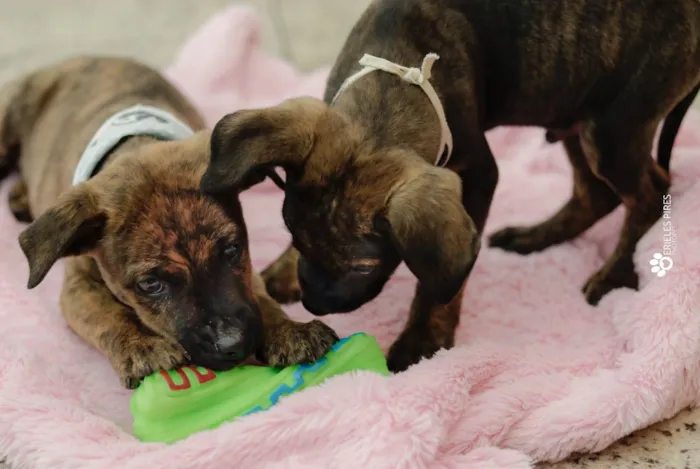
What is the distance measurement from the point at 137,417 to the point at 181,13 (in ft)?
14.7

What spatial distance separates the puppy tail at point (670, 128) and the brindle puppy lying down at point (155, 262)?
1700 mm

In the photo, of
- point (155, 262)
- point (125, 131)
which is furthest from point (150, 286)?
point (125, 131)

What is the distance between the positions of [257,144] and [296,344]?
2.19 ft

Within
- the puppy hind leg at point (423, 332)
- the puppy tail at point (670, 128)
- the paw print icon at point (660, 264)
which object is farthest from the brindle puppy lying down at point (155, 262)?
the puppy tail at point (670, 128)

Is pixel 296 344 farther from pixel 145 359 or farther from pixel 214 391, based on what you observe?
pixel 145 359

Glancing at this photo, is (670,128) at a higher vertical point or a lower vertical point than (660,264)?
higher

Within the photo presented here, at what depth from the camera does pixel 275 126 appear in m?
2.22

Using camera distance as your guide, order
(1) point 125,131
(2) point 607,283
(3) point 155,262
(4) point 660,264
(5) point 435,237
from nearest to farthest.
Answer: (5) point 435,237, (3) point 155,262, (1) point 125,131, (4) point 660,264, (2) point 607,283

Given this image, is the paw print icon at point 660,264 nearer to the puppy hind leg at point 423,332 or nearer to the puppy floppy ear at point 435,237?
the puppy hind leg at point 423,332

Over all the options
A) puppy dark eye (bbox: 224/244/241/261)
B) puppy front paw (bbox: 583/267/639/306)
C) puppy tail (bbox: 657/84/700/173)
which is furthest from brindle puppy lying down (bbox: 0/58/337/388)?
puppy tail (bbox: 657/84/700/173)

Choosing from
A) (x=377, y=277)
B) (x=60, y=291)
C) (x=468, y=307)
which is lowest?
(x=60, y=291)

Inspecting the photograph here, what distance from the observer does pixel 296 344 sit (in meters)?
2.41

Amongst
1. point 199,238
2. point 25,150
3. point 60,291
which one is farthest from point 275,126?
point 25,150

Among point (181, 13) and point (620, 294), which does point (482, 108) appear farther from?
point (181, 13)
